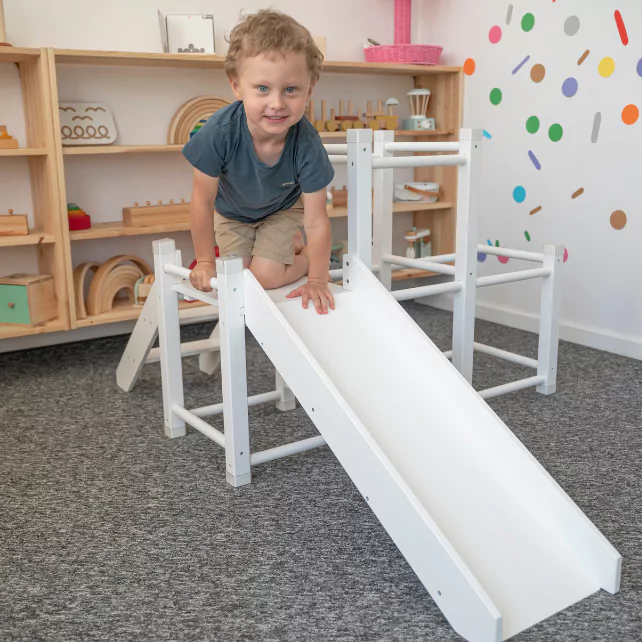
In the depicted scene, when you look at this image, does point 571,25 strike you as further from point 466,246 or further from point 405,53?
point 466,246

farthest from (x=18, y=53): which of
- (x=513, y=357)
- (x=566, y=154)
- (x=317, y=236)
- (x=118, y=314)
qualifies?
(x=566, y=154)

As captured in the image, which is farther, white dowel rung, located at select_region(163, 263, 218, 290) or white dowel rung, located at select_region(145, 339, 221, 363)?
white dowel rung, located at select_region(145, 339, 221, 363)

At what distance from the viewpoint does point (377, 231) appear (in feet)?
6.82

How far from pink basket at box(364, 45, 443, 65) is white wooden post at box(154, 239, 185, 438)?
4.98 ft

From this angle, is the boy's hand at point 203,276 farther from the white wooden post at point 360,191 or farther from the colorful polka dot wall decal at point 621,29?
the colorful polka dot wall decal at point 621,29

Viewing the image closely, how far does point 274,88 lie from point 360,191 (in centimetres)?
34

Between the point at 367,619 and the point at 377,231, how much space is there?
4.00 feet

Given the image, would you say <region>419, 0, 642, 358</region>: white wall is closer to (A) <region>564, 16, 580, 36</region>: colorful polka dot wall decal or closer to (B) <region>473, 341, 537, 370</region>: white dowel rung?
(A) <region>564, 16, 580, 36</region>: colorful polka dot wall decal

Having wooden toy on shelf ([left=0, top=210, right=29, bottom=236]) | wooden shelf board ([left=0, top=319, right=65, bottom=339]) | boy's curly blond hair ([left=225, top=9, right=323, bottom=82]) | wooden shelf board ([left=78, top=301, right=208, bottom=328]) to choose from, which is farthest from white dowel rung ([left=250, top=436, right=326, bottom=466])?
wooden toy on shelf ([left=0, top=210, right=29, bottom=236])

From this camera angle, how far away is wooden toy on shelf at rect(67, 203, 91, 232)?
239 centimetres

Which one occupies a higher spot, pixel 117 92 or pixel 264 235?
pixel 117 92

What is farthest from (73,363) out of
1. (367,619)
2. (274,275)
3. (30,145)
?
(367,619)

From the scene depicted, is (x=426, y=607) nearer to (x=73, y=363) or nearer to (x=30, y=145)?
(x=73, y=363)

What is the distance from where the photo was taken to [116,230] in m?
2.40
